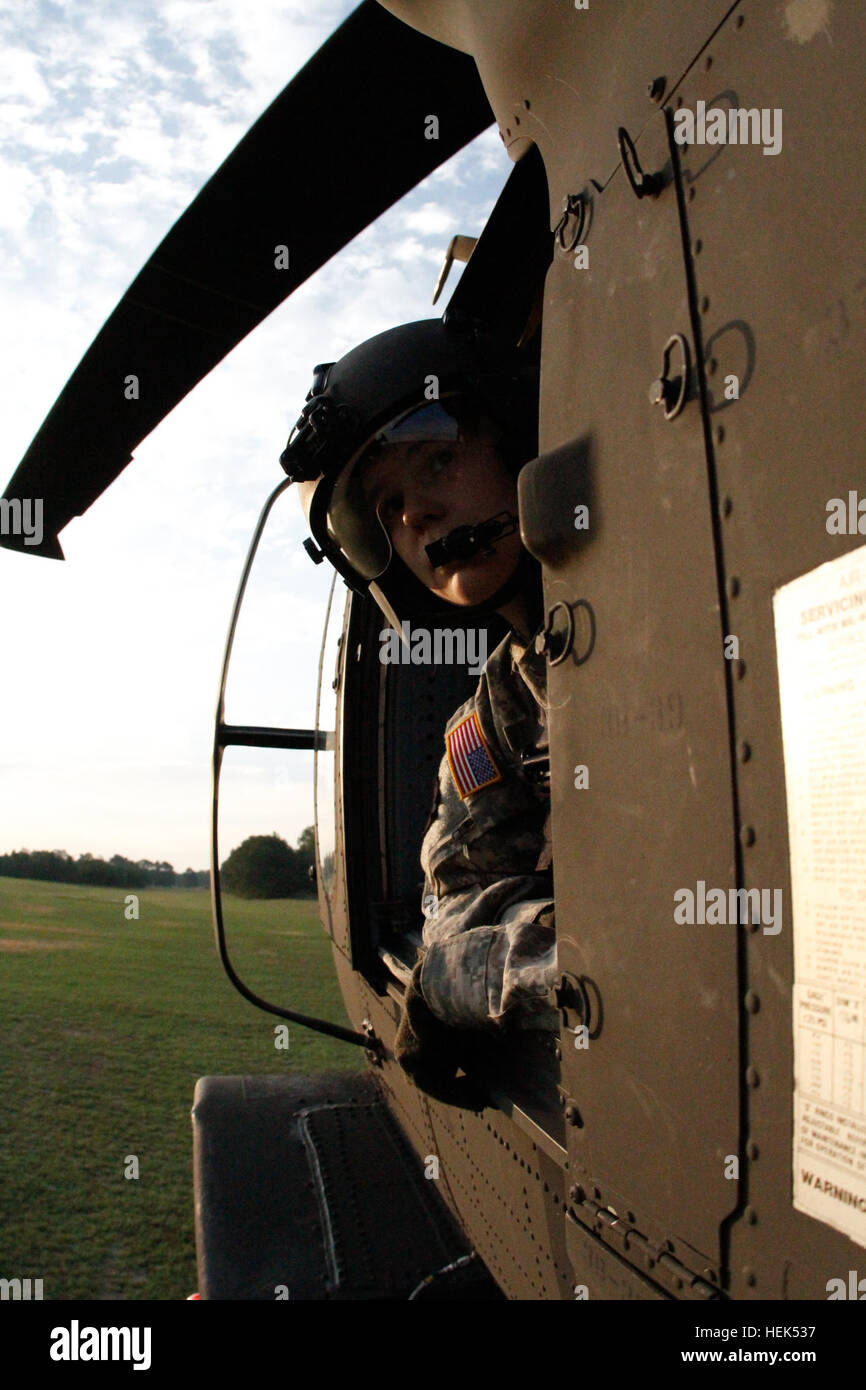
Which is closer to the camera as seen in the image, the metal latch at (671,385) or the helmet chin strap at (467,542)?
the metal latch at (671,385)

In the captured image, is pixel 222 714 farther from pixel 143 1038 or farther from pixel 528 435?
pixel 143 1038

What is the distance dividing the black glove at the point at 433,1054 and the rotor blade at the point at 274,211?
1798mm

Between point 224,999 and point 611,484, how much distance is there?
7.33 meters

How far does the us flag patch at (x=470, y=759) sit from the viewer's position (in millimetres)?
1847

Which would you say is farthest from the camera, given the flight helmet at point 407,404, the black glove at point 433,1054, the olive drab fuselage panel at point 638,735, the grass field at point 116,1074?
the grass field at point 116,1074

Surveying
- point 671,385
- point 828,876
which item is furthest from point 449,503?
point 828,876

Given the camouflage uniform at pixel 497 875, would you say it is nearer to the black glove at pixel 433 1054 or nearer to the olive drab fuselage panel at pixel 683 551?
the black glove at pixel 433 1054

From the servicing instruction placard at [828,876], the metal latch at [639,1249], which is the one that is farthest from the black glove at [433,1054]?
the servicing instruction placard at [828,876]

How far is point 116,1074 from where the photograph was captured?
5270 millimetres

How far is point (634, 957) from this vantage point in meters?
1.02

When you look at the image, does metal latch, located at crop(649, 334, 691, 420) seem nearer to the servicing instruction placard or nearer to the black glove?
the servicing instruction placard

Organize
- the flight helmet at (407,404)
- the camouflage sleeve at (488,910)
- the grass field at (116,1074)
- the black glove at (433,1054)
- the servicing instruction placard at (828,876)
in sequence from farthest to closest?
the grass field at (116,1074) → the flight helmet at (407,404) → the black glove at (433,1054) → the camouflage sleeve at (488,910) → the servicing instruction placard at (828,876)

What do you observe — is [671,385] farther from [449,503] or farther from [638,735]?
[449,503]

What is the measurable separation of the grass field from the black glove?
1.97 m
